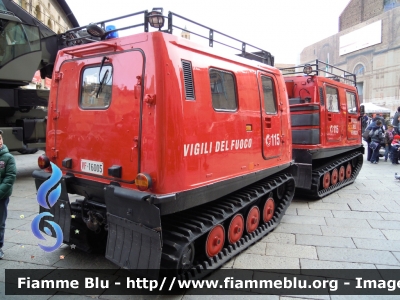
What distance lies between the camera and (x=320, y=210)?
22.6 ft

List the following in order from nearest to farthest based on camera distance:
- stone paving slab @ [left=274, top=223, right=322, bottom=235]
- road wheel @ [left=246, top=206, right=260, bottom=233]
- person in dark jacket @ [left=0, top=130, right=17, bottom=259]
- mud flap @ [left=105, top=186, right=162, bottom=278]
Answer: mud flap @ [left=105, top=186, right=162, bottom=278] → person in dark jacket @ [left=0, top=130, right=17, bottom=259] → road wheel @ [left=246, top=206, right=260, bottom=233] → stone paving slab @ [left=274, top=223, right=322, bottom=235]

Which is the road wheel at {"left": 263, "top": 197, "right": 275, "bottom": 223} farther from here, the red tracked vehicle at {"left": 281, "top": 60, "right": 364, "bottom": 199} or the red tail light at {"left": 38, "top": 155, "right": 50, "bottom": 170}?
the red tail light at {"left": 38, "top": 155, "right": 50, "bottom": 170}

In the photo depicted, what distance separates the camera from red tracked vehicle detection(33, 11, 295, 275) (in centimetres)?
321

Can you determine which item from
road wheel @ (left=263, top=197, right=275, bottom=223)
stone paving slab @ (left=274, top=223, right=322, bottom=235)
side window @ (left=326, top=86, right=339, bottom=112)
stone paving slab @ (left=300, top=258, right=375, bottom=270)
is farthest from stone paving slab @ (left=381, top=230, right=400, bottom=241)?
side window @ (left=326, top=86, right=339, bottom=112)

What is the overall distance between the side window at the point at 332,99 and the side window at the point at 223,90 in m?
4.42

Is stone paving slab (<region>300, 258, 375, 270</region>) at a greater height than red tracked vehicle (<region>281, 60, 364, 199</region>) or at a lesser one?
lesser

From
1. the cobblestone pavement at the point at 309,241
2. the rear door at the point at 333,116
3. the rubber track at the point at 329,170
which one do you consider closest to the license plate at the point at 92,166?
the cobblestone pavement at the point at 309,241

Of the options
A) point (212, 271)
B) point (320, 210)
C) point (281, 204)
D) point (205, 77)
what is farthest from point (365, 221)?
point (205, 77)

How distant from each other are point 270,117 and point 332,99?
3.78 metres

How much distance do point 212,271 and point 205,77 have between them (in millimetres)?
2370

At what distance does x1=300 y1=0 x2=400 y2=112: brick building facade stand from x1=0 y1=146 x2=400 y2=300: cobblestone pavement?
4284cm

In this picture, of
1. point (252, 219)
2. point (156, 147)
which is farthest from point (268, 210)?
point (156, 147)

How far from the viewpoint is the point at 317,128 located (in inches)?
293

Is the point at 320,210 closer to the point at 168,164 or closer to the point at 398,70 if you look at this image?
the point at 168,164
